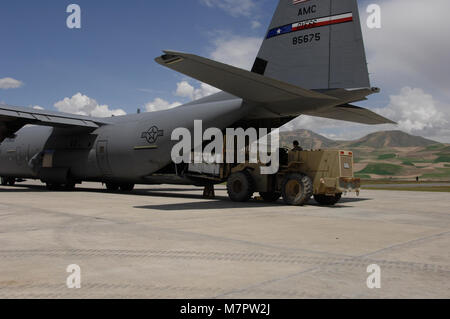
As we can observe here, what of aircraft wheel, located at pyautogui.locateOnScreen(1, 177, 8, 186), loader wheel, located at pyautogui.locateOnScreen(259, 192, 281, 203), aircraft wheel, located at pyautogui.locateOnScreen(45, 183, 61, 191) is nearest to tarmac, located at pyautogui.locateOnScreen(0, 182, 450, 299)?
loader wheel, located at pyautogui.locateOnScreen(259, 192, 281, 203)

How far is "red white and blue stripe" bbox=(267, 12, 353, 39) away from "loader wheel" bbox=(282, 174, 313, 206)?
5.16m

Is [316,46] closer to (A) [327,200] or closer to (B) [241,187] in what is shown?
(A) [327,200]

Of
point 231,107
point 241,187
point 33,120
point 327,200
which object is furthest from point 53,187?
point 327,200

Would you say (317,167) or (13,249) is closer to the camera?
(13,249)

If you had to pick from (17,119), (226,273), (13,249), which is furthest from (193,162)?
Result: (226,273)

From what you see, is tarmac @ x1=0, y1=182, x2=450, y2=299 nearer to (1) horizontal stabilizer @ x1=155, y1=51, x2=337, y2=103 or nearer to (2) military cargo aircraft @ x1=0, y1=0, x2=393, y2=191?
(1) horizontal stabilizer @ x1=155, y1=51, x2=337, y2=103

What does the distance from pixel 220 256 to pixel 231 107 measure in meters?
9.77

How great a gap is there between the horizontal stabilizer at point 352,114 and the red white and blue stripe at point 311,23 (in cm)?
302

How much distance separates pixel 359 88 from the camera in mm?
12141

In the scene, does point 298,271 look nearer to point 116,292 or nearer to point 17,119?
point 116,292

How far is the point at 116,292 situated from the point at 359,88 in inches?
412

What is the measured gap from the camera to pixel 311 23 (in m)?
13.2

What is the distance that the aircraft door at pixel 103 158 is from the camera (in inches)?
741

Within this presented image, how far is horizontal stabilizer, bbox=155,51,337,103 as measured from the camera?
34.0 ft
